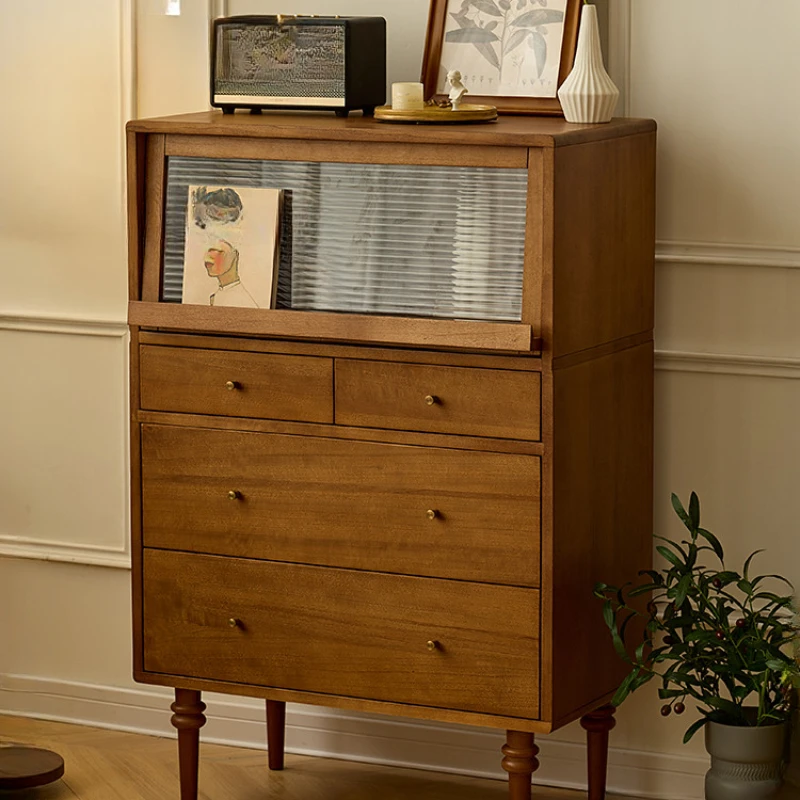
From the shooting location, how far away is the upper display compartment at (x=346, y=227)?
2.70 m

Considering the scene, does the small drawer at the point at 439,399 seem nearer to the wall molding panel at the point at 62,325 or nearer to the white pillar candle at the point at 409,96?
the white pillar candle at the point at 409,96

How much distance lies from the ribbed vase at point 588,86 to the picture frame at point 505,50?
12cm

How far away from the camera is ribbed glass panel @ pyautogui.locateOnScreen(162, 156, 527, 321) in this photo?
272cm

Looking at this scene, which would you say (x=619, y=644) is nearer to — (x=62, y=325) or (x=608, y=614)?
(x=608, y=614)

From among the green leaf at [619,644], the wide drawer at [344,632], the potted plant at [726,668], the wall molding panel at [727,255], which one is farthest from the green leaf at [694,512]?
the wall molding panel at [727,255]

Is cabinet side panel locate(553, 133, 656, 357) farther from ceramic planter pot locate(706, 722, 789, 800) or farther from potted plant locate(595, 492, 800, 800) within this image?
ceramic planter pot locate(706, 722, 789, 800)

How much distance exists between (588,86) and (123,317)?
1.33 m

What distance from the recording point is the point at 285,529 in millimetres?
2947

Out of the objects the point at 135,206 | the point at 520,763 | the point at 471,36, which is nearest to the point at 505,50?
the point at 471,36

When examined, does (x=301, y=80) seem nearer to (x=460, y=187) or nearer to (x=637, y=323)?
(x=460, y=187)

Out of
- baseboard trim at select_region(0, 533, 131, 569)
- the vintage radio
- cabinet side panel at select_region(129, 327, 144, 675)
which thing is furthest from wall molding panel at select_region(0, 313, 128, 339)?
the vintage radio

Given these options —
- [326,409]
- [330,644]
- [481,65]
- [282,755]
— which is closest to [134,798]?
[282,755]

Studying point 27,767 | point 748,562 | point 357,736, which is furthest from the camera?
point 357,736

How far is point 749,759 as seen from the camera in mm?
2838
